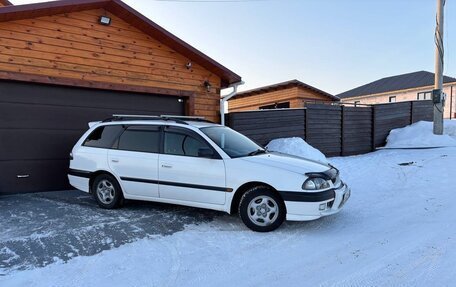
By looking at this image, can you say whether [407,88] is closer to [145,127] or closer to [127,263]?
[145,127]

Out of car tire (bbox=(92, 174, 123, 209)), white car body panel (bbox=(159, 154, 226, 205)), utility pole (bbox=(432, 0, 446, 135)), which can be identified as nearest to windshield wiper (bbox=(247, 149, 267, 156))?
white car body panel (bbox=(159, 154, 226, 205))

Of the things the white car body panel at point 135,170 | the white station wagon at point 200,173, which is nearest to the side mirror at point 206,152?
the white station wagon at point 200,173

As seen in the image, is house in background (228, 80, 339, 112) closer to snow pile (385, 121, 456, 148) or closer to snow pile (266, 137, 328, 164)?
snow pile (385, 121, 456, 148)

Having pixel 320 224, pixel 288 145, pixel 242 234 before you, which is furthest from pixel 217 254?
pixel 288 145

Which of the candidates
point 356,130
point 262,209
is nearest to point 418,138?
point 356,130

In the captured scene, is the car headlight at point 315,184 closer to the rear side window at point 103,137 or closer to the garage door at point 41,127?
the rear side window at point 103,137

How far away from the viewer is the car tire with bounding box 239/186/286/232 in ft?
16.4

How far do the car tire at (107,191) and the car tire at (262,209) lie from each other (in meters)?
2.42

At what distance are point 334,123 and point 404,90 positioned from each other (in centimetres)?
2286

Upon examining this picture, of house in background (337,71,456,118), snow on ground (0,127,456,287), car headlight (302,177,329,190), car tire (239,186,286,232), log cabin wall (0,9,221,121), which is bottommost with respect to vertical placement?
snow on ground (0,127,456,287)

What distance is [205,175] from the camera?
5434 mm

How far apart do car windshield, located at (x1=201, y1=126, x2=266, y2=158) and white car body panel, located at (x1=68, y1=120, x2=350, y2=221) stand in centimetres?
13

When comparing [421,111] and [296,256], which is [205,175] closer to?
[296,256]

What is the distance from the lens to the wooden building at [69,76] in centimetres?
737
